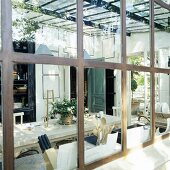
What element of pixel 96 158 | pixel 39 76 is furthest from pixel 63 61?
pixel 39 76

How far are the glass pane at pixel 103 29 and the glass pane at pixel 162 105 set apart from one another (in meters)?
0.65

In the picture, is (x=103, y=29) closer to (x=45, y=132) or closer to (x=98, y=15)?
(x=98, y=15)

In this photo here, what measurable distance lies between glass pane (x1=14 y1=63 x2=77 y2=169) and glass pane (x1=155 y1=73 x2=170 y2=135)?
3.14 ft

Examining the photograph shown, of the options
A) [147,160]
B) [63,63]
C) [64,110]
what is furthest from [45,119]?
[63,63]

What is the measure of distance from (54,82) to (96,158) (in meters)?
4.69

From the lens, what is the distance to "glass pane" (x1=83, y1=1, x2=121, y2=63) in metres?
2.01

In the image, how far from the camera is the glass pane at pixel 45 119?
163cm

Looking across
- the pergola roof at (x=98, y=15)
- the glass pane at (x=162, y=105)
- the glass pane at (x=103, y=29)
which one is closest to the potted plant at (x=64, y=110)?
the glass pane at (x=103, y=29)

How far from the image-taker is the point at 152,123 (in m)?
2.23

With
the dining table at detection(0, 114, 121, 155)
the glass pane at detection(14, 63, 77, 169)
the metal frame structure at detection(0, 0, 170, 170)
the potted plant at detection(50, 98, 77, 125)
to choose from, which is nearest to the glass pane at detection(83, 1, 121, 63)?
the metal frame structure at detection(0, 0, 170, 170)

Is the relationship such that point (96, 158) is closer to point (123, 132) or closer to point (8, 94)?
point (123, 132)

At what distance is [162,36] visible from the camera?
12.3ft

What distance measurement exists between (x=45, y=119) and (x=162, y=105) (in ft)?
7.11

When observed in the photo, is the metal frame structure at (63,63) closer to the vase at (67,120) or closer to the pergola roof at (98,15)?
the pergola roof at (98,15)
